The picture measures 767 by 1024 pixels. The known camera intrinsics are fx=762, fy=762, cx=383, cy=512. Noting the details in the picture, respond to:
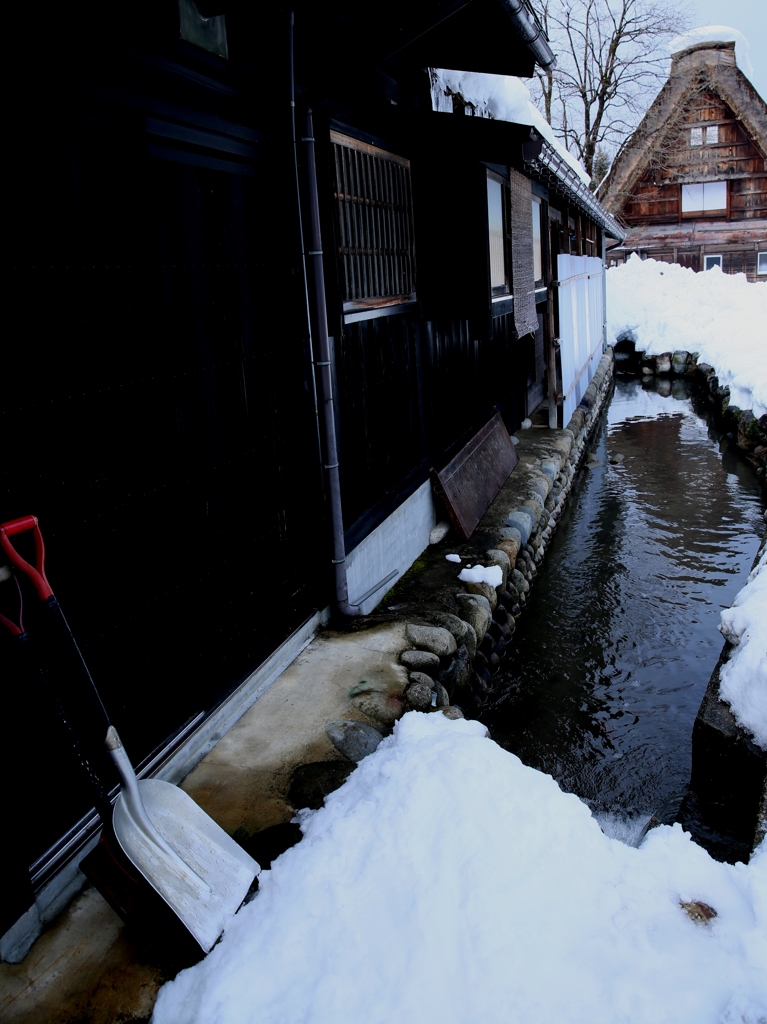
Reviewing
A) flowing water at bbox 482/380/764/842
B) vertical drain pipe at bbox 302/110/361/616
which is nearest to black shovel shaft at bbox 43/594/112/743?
vertical drain pipe at bbox 302/110/361/616

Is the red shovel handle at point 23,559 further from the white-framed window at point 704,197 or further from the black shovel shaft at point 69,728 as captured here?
the white-framed window at point 704,197

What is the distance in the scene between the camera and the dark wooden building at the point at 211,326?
3375mm

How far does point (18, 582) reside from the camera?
10.6ft

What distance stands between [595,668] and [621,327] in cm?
2477

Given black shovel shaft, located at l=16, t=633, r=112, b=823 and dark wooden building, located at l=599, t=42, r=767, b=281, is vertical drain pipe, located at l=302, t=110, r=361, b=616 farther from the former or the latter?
dark wooden building, located at l=599, t=42, r=767, b=281

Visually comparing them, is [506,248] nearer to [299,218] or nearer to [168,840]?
[299,218]

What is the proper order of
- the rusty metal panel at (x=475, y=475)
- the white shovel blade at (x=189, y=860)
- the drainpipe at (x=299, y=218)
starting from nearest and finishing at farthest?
1. the white shovel blade at (x=189, y=860)
2. the drainpipe at (x=299, y=218)
3. the rusty metal panel at (x=475, y=475)

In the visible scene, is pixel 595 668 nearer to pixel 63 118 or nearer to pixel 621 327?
pixel 63 118

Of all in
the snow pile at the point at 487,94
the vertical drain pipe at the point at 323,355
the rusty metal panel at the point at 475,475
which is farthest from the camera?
the snow pile at the point at 487,94

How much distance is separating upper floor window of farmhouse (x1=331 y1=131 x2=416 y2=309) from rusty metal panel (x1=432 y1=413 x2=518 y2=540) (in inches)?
89.1

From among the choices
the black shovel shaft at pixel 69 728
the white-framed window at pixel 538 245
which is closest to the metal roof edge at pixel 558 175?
the white-framed window at pixel 538 245

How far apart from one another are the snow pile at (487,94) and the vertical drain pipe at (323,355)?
13.4 ft

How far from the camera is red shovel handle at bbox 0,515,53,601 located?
2.92 m

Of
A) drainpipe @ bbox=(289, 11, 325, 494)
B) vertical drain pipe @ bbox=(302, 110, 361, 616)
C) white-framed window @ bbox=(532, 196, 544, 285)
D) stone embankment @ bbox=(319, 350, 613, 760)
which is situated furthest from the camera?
white-framed window @ bbox=(532, 196, 544, 285)
